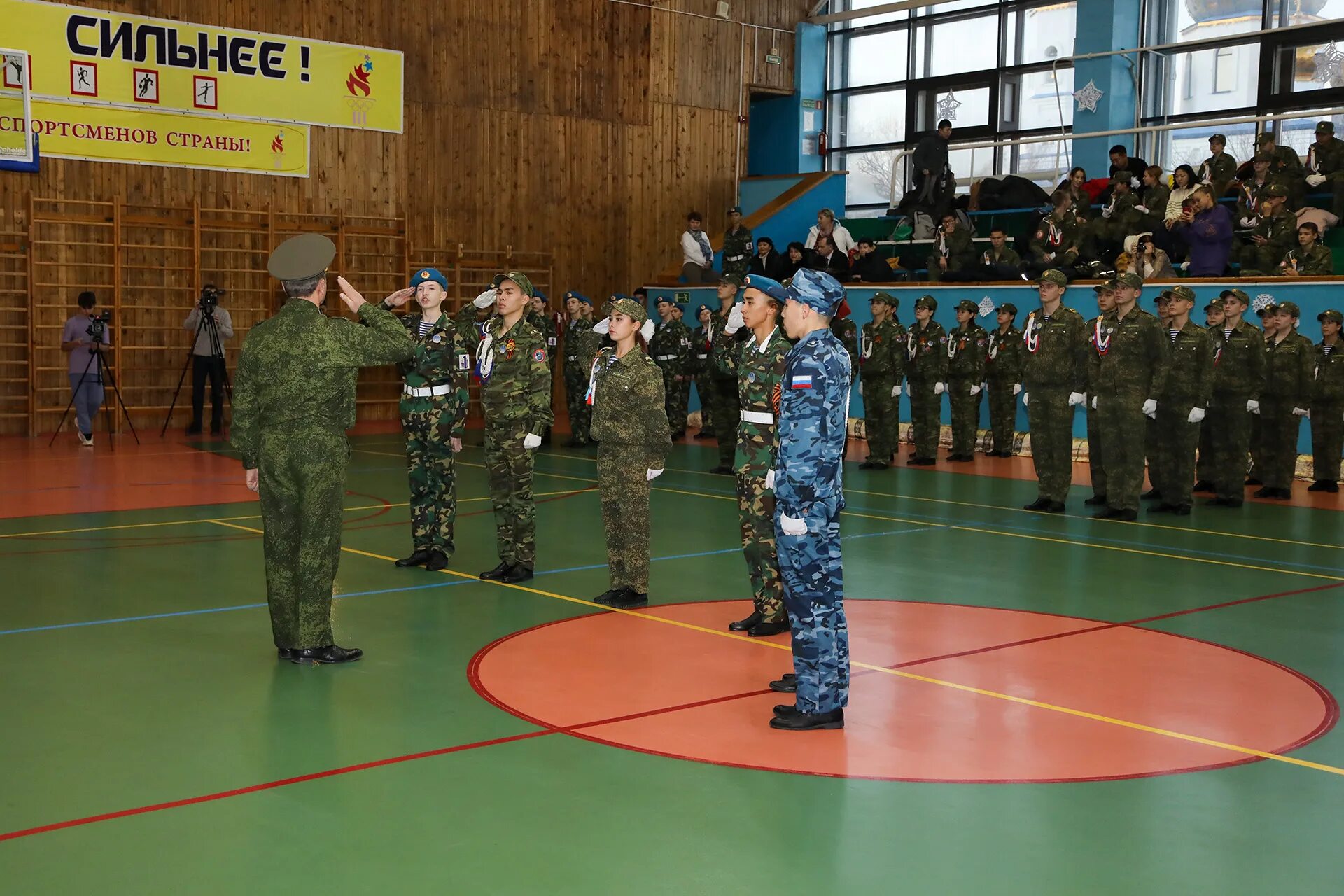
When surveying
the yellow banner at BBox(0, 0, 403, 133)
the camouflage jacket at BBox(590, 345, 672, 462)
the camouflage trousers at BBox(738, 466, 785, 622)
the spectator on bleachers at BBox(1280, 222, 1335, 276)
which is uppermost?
the yellow banner at BBox(0, 0, 403, 133)

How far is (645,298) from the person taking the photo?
23703mm

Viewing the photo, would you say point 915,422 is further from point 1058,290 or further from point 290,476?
point 290,476

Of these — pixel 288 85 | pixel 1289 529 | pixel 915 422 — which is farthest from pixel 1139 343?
pixel 288 85

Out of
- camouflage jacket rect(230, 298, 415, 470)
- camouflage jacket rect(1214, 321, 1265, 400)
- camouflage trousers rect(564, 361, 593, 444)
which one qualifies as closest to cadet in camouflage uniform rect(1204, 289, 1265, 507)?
camouflage jacket rect(1214, 321, 1265, 400)

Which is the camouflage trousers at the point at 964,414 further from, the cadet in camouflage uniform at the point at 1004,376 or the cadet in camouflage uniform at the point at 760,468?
the cadet in camouflage uniform at the point at 760,468

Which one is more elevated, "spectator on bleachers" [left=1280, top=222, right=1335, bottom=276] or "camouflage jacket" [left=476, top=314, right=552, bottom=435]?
"spectator on bleachers" [left=1280, top=222, right=1335, bottom=276]

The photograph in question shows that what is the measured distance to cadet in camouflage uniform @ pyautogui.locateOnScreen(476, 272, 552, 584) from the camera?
881 centimetres

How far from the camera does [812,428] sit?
549 cm

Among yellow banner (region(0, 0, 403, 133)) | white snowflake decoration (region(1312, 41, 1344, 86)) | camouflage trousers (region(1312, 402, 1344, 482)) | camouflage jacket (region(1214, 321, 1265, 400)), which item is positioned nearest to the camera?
camouflage jacket (region(1214, 321, 1265, 400))

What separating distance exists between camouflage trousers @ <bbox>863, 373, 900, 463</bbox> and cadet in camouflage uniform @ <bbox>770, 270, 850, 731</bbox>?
11038mm

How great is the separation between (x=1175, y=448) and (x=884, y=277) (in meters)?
8.71

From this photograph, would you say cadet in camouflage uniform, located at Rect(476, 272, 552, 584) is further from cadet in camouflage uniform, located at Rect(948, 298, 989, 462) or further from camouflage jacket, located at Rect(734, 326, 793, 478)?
cadet in camouflage uniform, located at Rect(948, 298, 989, 462)

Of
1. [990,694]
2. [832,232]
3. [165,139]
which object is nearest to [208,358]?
[165,139]

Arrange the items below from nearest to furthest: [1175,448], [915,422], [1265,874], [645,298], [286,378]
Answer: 1. [1265,874]
2. [286,378]
3. [1175,448]
4. [915,422]
5. [645,298]
